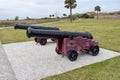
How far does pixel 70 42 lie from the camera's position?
5812 millimetres

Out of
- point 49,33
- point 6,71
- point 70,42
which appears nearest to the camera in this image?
point 6,71

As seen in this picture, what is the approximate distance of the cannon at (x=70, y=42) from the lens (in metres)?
5.46

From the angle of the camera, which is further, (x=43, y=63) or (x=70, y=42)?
(x=70, y=42)

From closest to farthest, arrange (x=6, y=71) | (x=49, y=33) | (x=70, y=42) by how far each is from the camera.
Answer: (x=6, y=71) < (x=49, y=33) < (x=70, y=42)

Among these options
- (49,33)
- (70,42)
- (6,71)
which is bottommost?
(6,71)

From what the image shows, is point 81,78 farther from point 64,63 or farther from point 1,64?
point 1,64

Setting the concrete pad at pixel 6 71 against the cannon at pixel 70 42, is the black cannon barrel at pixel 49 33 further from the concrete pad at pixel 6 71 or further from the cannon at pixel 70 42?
the concrete pad at pixel 6 71

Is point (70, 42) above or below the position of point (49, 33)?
below

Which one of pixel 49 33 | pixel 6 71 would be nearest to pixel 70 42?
pixel 49 33

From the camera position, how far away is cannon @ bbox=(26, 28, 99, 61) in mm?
5461

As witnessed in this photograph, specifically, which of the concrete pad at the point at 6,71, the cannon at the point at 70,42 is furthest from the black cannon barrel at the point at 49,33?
the concrete pad at the point at 6,71

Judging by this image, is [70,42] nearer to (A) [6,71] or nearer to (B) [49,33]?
(B) [49,33]

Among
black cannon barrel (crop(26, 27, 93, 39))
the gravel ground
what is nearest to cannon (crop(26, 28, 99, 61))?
black cannon barrel (crop(26, 27, 93, 39))

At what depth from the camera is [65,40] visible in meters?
5.71
